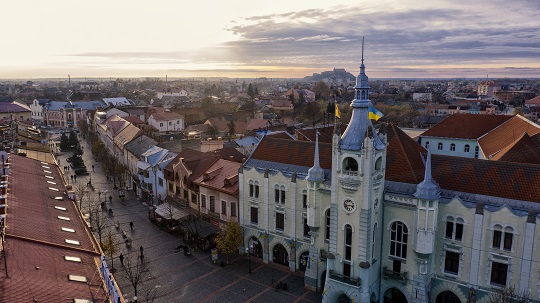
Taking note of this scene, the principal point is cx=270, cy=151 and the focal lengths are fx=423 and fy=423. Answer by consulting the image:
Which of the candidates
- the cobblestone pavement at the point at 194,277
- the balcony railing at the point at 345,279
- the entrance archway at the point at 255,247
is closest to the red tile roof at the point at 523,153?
the balcony railing at the point at 345,279

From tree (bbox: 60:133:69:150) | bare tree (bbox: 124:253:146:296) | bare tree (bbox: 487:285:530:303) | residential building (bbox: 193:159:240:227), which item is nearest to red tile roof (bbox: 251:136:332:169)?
residential building (bbox: 193:159:240:227)

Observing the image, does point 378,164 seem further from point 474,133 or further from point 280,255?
point 474,133

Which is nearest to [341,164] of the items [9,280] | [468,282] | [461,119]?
[468,282]

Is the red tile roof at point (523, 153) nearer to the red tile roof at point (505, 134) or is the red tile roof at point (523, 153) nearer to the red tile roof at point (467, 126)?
the red tile roof at point (505, 134)

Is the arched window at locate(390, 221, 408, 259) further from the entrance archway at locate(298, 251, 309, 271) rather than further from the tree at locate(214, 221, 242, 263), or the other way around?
the tree at locate(214, 221, 242, 263)

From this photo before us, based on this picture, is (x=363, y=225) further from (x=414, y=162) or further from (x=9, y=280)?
(x=9, y=280)

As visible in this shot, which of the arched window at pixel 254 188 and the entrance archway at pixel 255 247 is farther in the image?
the entrance archway at pixel 255 247

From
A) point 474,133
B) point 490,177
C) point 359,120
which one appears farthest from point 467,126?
point 359,120
